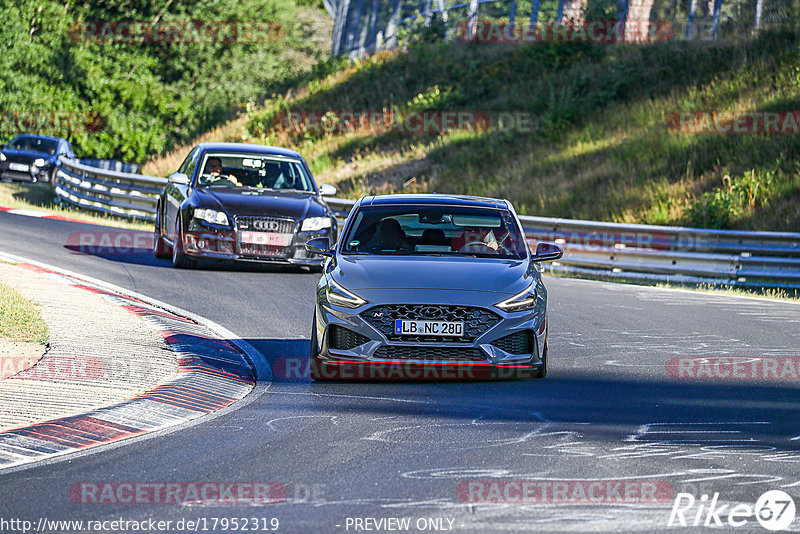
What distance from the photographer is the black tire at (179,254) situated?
1670 cm

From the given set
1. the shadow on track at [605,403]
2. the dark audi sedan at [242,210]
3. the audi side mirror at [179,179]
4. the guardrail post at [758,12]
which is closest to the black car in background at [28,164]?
the guardrail post at [758,12]

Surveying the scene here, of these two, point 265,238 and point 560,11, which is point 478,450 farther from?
point 560,11

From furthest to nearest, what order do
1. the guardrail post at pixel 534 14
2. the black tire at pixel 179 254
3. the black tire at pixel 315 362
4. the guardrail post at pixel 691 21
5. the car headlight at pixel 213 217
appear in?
1. the guardrail post at pixel 534 14
2. the guardrail post at pixel 691 21
3. the black tire at pixel 179 254
4. the car headlight at pixel 213 217
5. the black tire at pixel 315 362

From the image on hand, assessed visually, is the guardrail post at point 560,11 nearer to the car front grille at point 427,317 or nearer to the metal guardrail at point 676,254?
the metal guardrail at point 676,254

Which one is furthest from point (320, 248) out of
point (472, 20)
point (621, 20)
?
point (472, 20)

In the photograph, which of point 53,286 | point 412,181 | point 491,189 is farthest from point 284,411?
point 412,181

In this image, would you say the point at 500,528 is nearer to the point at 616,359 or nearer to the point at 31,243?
the point at 616,359

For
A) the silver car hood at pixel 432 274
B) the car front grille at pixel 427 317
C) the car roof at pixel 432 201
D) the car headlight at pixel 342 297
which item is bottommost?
the car front grille at pixel 427 317

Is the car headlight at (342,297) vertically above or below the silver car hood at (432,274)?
below

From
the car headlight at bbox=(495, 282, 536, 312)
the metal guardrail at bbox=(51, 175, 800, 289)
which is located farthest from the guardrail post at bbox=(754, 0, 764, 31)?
the car headlight at bbox=(495, 282, 536, 312)

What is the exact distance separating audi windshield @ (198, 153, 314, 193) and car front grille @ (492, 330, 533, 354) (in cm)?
867

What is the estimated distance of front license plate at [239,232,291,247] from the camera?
53.6 ft

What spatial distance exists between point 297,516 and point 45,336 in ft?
17.4

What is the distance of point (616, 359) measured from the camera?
1110 cm
